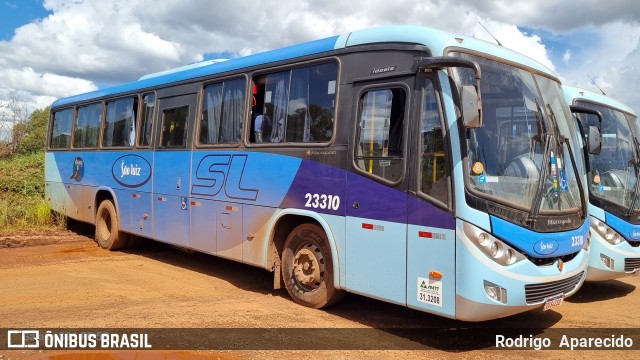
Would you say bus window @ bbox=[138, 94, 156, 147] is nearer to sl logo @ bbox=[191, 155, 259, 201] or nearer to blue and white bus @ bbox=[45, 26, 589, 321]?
blue and white bus @ bbox=[45, 26, 589, 321]

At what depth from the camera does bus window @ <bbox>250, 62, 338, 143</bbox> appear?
6207 millimetres

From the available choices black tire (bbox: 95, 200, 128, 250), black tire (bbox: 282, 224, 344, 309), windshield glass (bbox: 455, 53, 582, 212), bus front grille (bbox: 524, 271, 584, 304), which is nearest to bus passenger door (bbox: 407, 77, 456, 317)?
windshield glass (bbox: 455, 53, 582, 212)

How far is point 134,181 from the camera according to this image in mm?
9664

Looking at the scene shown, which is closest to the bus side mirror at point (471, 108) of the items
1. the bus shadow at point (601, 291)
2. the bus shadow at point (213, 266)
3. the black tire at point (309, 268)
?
the black tire at point (309, 268)

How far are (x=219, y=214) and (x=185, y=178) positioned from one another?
110cm

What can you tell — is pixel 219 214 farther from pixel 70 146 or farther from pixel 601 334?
pixel 70 146

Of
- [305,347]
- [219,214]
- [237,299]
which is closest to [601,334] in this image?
[305,347]

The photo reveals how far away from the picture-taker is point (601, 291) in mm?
8305

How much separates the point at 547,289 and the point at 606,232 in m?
2.82

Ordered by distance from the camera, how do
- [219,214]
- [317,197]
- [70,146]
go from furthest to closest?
[70,146]
[219,214]
[317,197]

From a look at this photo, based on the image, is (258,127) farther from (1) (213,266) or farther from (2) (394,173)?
(1) (213,266)

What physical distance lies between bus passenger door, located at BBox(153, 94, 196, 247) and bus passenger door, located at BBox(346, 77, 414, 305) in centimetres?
349

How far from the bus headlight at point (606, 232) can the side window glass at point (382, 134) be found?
366 centimetres

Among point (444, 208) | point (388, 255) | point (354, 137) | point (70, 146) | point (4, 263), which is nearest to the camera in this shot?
point (444, 208)
